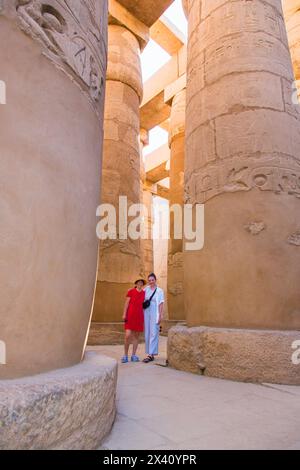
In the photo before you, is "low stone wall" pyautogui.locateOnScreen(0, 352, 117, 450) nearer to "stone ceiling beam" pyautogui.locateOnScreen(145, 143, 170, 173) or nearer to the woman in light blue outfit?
the woman in light blue outfit

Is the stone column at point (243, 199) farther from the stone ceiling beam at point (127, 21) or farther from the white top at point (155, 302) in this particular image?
the stone ceiling beam at point (127, 21)

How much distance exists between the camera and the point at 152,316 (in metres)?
4.62

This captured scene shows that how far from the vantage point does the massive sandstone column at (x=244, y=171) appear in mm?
3205

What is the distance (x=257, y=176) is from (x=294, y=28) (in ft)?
20.1

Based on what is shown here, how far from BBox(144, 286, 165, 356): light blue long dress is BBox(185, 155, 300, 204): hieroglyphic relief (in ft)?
5.64

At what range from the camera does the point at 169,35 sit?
1114 centimetres

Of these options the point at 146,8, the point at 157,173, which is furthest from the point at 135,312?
the point at 157,173

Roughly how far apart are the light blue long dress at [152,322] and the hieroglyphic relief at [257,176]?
1.72 metres

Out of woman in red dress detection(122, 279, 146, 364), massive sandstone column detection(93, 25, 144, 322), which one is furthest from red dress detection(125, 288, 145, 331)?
massive sandstone column detection(93, 25, 144, 322)

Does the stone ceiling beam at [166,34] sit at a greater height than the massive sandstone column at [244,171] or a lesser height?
greater

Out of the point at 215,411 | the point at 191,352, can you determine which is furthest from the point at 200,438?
the point at 191,352

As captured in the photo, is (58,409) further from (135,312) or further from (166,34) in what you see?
(166,34)

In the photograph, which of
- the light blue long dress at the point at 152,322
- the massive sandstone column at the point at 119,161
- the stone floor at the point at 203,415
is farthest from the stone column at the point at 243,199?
the massive sandstone column at the point at 119,161

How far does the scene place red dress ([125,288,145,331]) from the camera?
4520 millimetres
